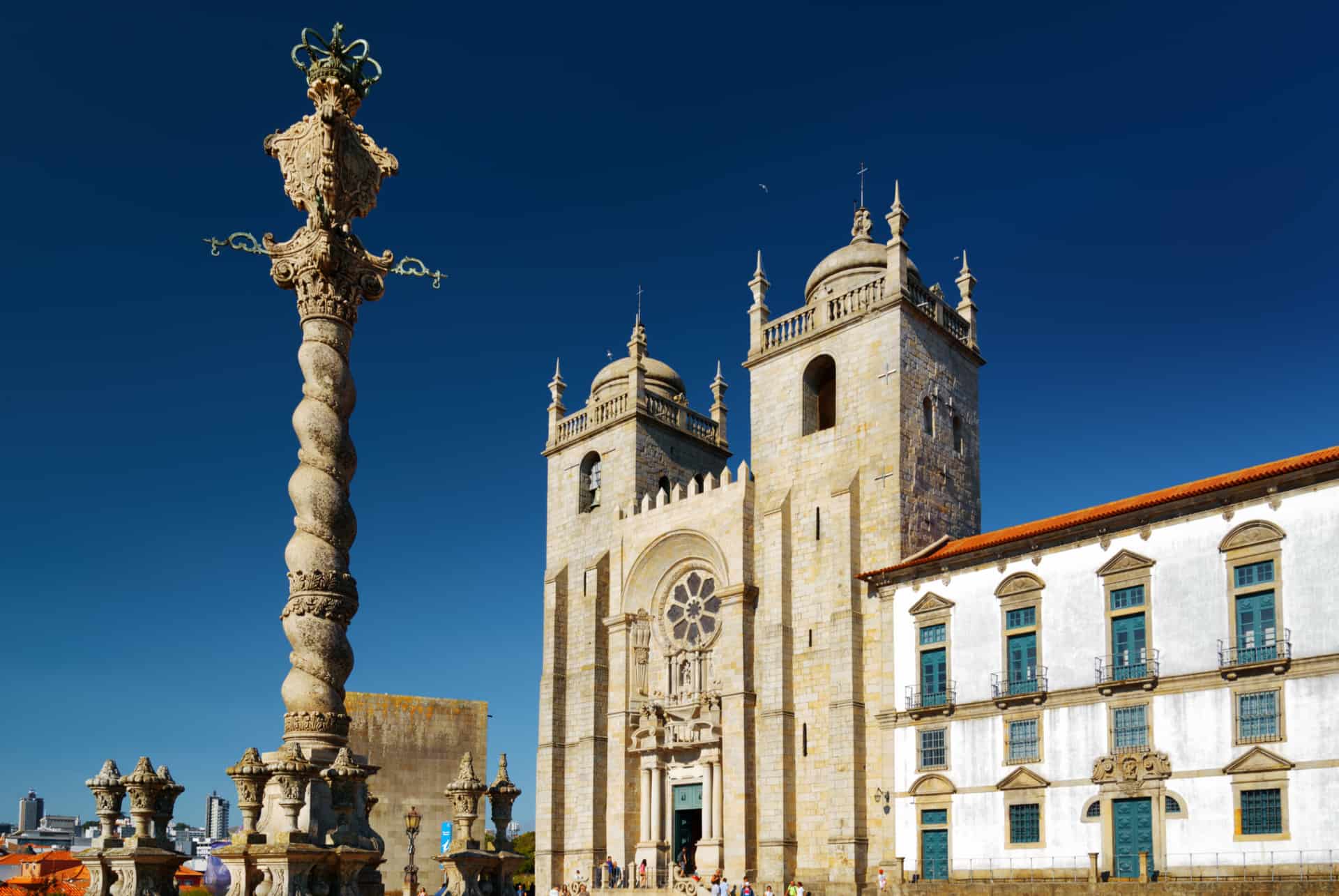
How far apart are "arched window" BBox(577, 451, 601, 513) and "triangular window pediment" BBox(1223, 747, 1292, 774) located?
24.8m

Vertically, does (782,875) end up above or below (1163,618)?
below

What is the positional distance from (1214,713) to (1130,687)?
195 centimetres

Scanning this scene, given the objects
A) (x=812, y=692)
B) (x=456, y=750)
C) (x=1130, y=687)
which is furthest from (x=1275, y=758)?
(x=456, y=750)

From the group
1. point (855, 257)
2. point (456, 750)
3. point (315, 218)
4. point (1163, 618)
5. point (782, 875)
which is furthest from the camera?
point (456, 750)

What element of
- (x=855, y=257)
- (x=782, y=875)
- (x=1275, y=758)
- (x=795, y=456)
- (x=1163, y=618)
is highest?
(x=855, y=257)

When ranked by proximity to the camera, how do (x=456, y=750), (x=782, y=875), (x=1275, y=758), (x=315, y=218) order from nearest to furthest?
(x=315, y=218) < (x=1275, y=758) < (x=782, y=875) < (x=456, y=750)

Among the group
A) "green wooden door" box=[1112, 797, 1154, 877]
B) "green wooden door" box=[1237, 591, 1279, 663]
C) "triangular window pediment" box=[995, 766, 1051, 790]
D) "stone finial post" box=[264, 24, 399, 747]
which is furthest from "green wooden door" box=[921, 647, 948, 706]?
"stone finial post" box=[264, 24, 399, 747]

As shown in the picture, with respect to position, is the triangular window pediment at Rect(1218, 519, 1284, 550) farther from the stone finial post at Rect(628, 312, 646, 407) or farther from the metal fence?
the stone finial post at Rect(628, 312, 646, 407)

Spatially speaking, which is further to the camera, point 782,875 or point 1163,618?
point 782,875

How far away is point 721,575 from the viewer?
3916 centimetres

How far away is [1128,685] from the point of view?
28281 mm

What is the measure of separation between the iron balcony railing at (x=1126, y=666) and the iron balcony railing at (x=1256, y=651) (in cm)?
152

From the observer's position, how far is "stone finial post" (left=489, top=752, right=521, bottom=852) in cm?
2042

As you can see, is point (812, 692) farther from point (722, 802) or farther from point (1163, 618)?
point (1163, 618)
